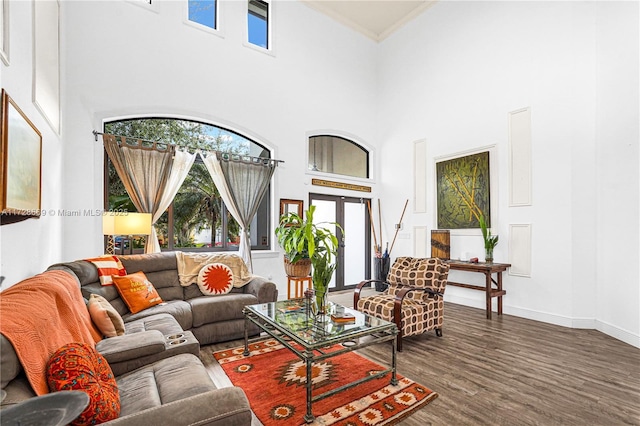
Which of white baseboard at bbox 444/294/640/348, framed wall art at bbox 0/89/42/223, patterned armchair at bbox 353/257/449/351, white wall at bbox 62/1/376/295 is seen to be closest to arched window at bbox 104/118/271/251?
→ white wall at bbox 62/1/376/295

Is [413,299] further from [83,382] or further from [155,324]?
[83,382]

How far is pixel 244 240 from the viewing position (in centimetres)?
516

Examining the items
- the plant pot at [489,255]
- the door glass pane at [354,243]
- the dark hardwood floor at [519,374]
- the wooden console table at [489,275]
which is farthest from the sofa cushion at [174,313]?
the plant pot at [489,255]

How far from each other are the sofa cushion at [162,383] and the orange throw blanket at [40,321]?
39 centimetres

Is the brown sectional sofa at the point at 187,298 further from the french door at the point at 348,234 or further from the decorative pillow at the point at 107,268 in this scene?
the french door at the point at 348,234

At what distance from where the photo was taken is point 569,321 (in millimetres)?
Result: 4172

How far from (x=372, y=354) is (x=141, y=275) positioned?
268 cm

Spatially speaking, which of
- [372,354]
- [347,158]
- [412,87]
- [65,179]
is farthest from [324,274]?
[412,87]

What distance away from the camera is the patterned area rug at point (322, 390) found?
85.5 inches

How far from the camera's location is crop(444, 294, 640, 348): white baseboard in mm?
3596

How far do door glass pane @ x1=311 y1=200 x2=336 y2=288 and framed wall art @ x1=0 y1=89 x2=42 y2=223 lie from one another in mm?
4350

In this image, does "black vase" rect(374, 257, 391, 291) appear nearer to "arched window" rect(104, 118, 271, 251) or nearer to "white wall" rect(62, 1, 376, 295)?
"white wall" rect(62, 1, 376, 295)

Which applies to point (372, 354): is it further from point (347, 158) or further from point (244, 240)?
point (347, 158)

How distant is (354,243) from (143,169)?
434 centimetres
